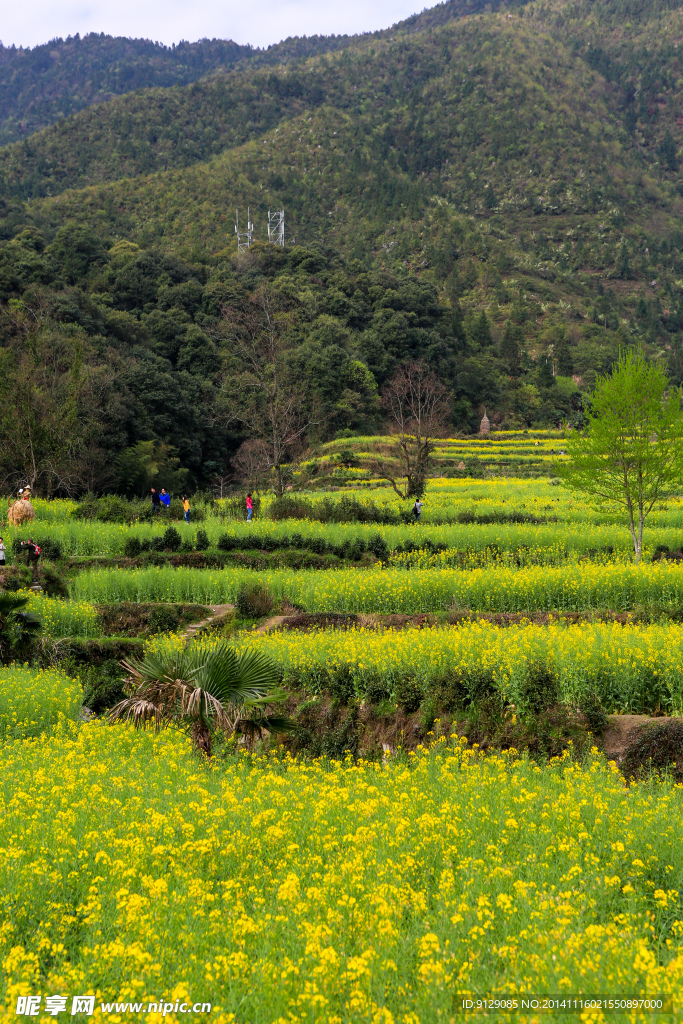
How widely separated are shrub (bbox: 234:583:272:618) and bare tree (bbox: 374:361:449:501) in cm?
2080

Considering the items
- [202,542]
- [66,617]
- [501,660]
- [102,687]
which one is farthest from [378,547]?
[501,660]

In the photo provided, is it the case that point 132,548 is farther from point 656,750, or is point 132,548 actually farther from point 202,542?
point 656,750

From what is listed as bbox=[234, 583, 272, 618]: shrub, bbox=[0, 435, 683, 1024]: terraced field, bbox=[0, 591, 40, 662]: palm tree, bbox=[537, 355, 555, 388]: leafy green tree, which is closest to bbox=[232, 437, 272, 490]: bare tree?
bbox=[234, 583, 272, 618]: shrub

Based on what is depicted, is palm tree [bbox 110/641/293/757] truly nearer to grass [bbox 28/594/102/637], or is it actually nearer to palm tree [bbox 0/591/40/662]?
palm tree [bbox 0/591/40/662]

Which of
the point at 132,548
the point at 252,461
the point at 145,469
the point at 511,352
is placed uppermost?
the point at 511,352

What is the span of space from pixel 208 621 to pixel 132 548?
535cm

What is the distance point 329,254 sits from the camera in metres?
90.2

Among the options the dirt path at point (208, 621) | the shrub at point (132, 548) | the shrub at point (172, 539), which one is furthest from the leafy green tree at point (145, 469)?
the dirt path at point (208, 621)

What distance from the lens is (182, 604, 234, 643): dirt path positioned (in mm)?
16156

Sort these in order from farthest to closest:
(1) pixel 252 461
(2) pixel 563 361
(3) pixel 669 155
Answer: (3) pixel 669 155 → (2) pixel 563 361 → (1) pixel 252 461

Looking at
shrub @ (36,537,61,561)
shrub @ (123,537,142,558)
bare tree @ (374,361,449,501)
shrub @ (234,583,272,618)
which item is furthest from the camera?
bare tree @ (374,361,449,501)

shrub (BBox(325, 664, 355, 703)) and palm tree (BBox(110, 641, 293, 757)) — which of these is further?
shrub (BBox(325, 664, 355, 703))

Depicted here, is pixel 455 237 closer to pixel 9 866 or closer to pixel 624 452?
pixel 624 452

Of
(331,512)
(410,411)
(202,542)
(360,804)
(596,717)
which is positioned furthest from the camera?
(410,411)
